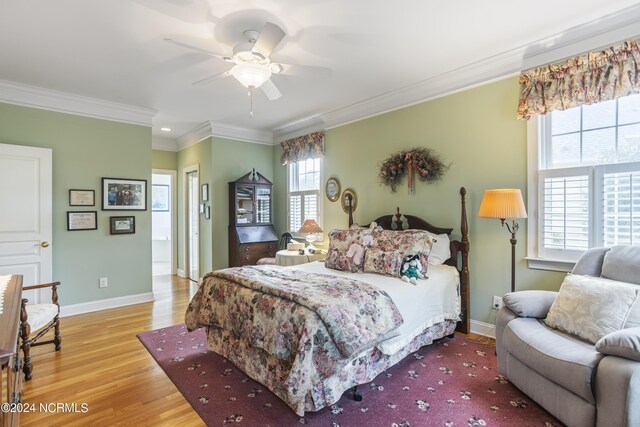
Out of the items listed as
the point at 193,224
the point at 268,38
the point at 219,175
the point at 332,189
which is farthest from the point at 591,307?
the point at 193,224

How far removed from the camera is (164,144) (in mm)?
6160

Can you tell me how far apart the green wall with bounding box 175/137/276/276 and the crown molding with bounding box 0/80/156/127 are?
103 centimetres

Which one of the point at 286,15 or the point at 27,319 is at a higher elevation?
the point at 286,15

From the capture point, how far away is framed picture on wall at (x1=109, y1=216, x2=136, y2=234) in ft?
13.9

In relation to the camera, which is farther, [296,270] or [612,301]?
[296,270]

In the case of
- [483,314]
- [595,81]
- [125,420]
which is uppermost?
[595,81]

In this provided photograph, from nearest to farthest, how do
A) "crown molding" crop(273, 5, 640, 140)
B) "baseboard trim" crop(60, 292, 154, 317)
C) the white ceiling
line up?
the white ceiling < "crown molding" crop(273, 5, 640, 140) < "baseboard trim" crop(60, 292, 154, 317)

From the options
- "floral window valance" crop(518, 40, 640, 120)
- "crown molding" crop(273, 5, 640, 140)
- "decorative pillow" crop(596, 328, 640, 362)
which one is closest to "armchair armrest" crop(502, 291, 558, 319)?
"decorative pillow" crop(596, 328, 640, 362)

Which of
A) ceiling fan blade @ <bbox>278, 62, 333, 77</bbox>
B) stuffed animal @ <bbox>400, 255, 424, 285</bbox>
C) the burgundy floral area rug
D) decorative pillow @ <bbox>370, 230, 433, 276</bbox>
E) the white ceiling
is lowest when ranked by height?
the burgundy floral area rug

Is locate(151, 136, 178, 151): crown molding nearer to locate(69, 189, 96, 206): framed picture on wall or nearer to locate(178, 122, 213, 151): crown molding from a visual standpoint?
locate(178, 122, 213, 151): crown molding

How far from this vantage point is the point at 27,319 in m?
2.47

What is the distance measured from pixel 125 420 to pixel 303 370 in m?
1.17

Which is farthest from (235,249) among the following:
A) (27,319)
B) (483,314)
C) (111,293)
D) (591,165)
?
(591,165)

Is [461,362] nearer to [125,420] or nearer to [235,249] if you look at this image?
[125,420]
